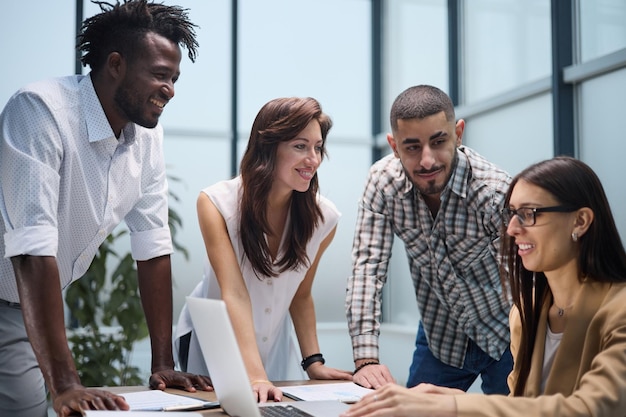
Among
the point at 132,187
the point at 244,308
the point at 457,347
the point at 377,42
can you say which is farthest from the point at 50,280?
the point at 377,42

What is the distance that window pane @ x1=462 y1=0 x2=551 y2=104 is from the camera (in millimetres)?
4449

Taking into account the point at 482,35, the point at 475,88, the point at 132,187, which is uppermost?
the point at 482,35

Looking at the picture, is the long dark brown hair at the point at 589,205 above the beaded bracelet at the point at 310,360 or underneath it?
above

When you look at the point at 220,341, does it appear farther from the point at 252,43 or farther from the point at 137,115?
the point at 252,43

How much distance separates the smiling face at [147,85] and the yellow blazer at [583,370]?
3.52 ft

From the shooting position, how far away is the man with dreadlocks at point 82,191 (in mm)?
1609

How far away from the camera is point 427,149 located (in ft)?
7.23

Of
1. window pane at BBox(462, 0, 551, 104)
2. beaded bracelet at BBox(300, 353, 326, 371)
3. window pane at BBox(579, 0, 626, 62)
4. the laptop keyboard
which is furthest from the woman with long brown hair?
window pane at BBox(462, 0, 551, 104)

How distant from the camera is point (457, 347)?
2.51 metres

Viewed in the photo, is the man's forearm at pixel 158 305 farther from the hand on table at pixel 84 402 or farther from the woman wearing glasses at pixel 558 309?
the woman wearing glasses at pixel 558 309

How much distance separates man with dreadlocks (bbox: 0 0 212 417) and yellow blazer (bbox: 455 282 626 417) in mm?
745

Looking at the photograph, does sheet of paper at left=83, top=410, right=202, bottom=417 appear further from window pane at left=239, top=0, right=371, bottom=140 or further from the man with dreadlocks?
window pane at left=239, top=0, right=371, bottom=140

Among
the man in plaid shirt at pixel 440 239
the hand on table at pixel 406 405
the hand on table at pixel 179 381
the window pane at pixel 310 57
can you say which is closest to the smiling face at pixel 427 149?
the man in plaid shirt at pixel 440 239

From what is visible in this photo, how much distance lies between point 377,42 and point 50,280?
5.16m
